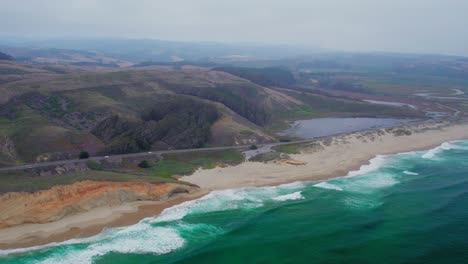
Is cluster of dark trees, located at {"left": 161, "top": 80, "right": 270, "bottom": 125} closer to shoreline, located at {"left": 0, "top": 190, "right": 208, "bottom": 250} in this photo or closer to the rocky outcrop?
the rocky outcrop

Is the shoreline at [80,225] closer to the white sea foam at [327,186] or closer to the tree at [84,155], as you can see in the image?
the tree at [84,155]

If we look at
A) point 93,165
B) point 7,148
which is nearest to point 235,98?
point 93,165

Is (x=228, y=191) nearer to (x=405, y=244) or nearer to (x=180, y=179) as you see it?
(x=180, y=179)

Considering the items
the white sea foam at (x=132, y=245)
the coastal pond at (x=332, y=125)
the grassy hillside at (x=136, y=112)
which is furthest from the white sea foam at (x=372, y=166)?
the white sea foam at (x=132, y=245)

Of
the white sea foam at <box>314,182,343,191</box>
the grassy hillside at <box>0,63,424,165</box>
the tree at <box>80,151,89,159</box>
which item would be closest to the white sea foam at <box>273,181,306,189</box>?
the white sea foam at <box>314,182,343,191</box>

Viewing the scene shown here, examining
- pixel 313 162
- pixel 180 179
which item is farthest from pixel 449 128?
pixel 180 179
